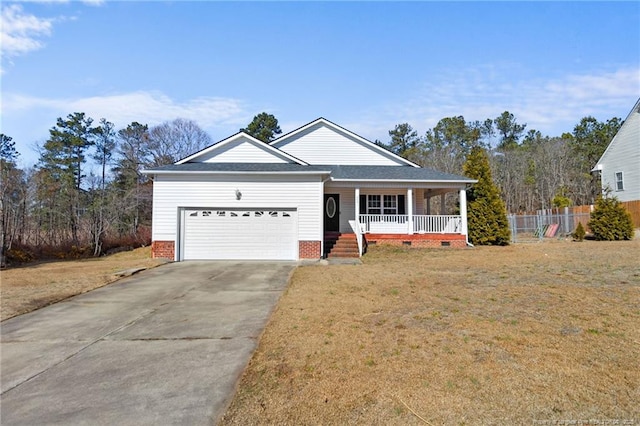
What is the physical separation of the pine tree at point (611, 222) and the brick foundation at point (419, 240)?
308 inches

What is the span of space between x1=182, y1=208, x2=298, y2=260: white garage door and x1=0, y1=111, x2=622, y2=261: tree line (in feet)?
26.2

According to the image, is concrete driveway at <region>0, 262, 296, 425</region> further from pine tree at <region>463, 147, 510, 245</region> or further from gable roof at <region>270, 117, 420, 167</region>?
pine tree at <region>463, 147, 510, 245</region>

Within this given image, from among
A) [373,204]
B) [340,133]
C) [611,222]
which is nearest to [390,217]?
[373,204]

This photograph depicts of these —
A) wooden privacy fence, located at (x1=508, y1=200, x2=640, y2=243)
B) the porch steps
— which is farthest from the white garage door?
wooden privacy fence, located at (x1=508, y1=200, x2=640, y2=243)

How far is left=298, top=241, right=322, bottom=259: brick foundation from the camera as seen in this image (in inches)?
533

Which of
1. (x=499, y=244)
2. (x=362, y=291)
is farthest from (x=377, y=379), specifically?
(x=499, y=244)

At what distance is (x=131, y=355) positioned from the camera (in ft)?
14.4

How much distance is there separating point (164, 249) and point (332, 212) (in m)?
7.68

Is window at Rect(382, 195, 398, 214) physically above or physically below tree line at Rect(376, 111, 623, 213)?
below

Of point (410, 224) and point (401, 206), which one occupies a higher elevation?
point (401, 206)

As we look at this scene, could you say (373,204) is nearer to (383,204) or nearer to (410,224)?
(383,204)

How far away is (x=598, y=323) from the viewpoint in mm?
4910

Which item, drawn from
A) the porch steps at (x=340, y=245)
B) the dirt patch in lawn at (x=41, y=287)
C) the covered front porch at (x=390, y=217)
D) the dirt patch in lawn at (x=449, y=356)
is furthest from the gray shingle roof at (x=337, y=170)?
the dirt patch in lawn at (x=449, y=356)

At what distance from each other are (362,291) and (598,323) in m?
3.95
